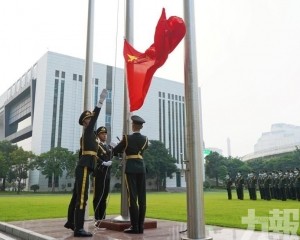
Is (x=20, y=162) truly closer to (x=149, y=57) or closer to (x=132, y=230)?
(x=132, y=230)

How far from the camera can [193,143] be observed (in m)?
4.18

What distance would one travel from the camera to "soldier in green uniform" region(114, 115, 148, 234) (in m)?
5.00

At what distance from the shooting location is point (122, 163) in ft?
18.6

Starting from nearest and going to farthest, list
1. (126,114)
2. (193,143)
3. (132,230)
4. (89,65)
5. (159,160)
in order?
(193,143) → (132,230) → (126,114) → (89,65) → (159,160)

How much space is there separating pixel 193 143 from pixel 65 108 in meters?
45.7

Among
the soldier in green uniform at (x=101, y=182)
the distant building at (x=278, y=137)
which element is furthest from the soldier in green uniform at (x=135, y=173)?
the distant building at (x=278, y=137)

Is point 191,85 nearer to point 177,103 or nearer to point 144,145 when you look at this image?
point 144,145

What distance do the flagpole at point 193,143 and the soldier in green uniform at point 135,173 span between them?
1.11 meters

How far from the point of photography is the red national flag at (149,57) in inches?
180

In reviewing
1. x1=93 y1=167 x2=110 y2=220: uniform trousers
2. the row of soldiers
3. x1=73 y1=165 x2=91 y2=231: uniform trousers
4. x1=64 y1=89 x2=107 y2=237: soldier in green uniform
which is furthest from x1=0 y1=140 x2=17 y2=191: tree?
x1=73 y1=165 x2=91 y2=231: uniform trousers

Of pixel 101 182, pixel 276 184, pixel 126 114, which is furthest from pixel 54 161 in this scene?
pixel 126 114

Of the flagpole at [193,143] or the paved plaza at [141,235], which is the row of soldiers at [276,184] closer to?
the paved plaza at [141,235]

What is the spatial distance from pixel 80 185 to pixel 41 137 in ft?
141

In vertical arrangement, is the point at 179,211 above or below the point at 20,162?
below
